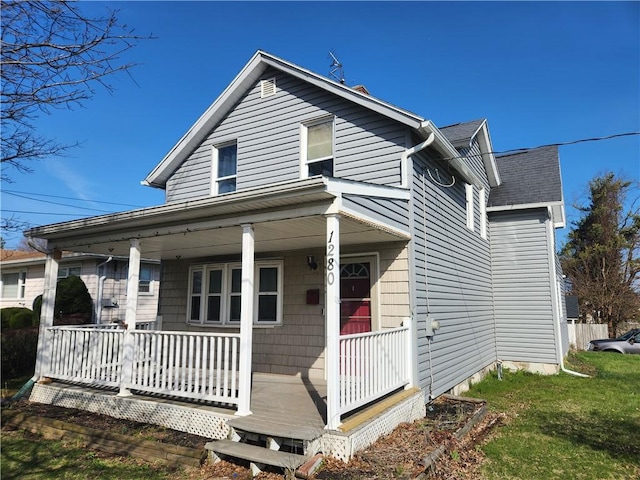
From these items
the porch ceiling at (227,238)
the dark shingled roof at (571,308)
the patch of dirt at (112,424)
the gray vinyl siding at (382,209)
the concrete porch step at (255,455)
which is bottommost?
the patch of dirt at (112,424)

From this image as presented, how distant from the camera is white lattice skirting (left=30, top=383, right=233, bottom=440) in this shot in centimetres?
544

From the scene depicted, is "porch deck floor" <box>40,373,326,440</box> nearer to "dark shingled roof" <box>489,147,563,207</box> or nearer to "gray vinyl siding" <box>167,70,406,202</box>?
"gray vinyl siding" <box>167,70,406,202</box>

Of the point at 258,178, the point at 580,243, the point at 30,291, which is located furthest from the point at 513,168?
the point at 30,291

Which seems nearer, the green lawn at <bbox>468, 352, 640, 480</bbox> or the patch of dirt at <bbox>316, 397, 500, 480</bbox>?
the patch of dirt at <bbox>316, 397, 500, 480</bbox>

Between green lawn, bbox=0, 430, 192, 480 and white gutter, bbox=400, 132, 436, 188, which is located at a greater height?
white gutter, bbox=400, 132, 436, 188

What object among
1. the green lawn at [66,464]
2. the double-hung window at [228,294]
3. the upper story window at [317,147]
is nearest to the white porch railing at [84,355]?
the green lawn at [66,464]

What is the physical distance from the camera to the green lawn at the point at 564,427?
5082 mm

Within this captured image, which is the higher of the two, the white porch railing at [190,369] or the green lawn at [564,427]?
the white porch railing at [190,369]

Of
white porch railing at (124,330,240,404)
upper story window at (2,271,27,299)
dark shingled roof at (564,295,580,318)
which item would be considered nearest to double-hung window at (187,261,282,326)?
white porch railing at (124,330,240,404)

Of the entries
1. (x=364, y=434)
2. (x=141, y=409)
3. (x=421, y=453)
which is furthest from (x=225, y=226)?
(x=421, y=453)

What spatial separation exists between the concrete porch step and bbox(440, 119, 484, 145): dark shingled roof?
7.34m

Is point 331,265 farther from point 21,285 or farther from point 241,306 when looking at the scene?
point 21,285

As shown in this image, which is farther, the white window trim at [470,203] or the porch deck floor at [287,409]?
the white window trim at [470,203]

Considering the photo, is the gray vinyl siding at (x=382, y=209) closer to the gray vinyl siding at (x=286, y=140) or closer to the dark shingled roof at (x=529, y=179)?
the gray vinyl siding at (x=286, y=140)
